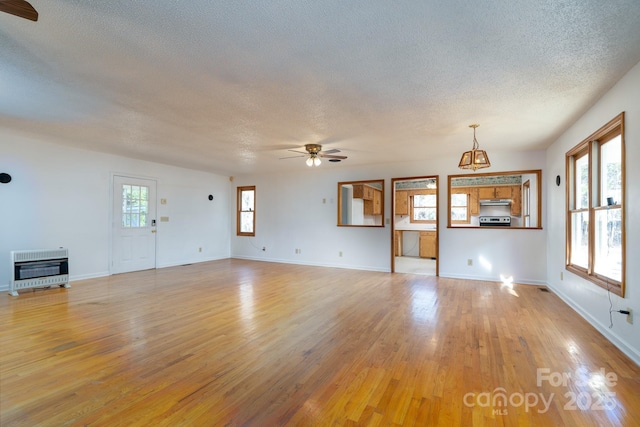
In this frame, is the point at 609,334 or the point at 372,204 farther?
the point at 372,204

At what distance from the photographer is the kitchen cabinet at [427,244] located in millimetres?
8867

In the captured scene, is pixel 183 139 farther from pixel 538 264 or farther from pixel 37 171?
pixel 538 264

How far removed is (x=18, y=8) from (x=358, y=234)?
19.9ft

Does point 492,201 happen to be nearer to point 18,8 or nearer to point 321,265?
point 321,265

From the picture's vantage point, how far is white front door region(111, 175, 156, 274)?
599cm

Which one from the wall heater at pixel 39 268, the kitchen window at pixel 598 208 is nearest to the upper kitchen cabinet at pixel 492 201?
the kitchen window at pixel 598 208

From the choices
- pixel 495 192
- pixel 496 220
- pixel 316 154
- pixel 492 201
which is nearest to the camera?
pixel 316 154

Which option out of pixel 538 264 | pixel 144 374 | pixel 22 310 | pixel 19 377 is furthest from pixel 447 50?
pixel 22 310

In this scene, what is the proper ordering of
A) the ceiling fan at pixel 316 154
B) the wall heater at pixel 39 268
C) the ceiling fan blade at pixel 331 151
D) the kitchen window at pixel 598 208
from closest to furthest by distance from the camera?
the kitchen window at pixel 598 208 < the wall heater at pixel 39 268 < the ceiling fan at pixel 316 154 < the ceiling fan blade at pixel 331 151

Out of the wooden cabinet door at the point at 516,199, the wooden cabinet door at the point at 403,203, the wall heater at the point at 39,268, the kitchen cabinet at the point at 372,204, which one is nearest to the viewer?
Answer: the wall heater at the point at 39,268

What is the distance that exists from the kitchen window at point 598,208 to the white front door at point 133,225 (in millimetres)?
7571

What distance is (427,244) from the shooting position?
354 inches

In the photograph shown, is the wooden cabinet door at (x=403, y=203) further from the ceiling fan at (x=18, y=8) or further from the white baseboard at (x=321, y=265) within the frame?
the ceiling fan at (x=18, y=8)

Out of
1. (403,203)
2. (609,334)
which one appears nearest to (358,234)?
(403,203)
